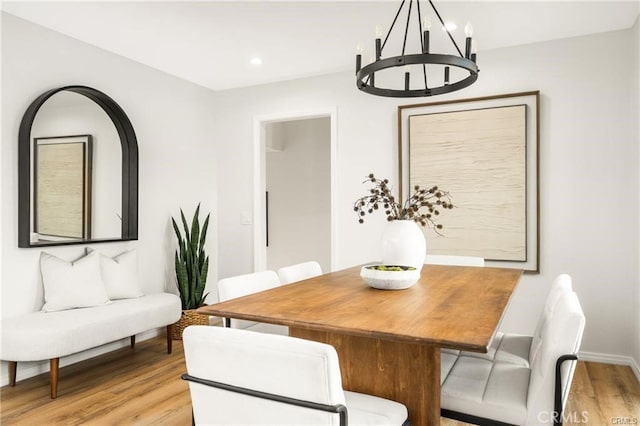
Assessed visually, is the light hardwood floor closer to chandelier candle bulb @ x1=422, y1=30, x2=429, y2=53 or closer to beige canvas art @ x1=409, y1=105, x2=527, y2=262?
beige canvas art @ x1=409, y1=105, x2=527, y2=262

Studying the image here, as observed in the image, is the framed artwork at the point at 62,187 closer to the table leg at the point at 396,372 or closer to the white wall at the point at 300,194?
the table leg at the point at 396,372

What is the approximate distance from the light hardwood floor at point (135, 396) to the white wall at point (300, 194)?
2961 mm

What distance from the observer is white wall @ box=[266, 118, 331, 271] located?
6105 millimetres

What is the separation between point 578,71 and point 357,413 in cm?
323

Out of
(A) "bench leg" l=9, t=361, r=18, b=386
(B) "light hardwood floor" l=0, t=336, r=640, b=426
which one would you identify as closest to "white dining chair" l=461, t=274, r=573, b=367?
(B) "light hardwood floor" l=0, t=336, r=640, b=426

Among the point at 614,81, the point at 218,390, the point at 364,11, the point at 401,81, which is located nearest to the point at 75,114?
the point at 364,11

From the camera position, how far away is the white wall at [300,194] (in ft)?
20.0

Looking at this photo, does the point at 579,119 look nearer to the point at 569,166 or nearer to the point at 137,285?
the point at 569,166

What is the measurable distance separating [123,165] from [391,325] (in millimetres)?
3157

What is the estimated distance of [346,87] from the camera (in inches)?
166

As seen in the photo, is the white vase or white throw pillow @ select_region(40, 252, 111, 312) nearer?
the white vase

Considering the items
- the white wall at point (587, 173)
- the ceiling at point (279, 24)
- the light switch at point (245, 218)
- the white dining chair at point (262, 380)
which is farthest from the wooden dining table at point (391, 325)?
the light switch at point (245, 218)

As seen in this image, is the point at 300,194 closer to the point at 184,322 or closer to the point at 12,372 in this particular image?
the point at 184,322

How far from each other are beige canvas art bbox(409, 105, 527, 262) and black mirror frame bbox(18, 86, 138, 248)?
2.42 meters
